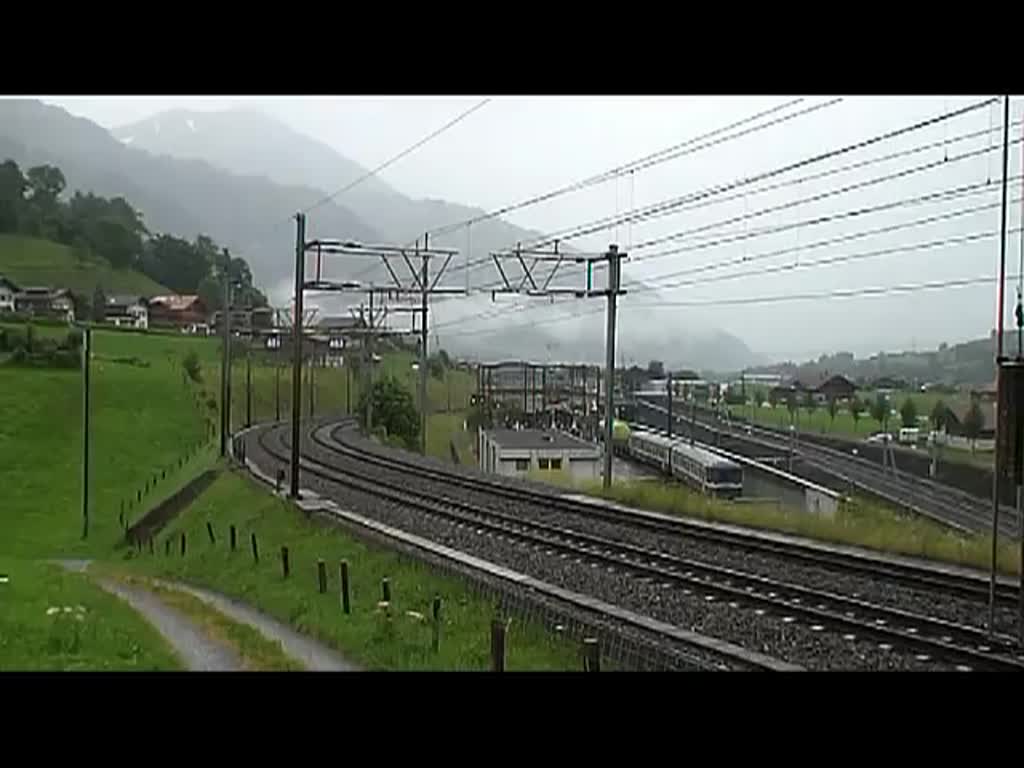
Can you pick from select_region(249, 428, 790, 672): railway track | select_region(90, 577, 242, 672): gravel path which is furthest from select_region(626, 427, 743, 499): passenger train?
select_region(249, 428, 790, 672): railway track

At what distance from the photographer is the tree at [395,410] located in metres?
26.7

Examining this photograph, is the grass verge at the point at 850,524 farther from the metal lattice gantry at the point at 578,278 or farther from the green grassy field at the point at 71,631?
the green grassy field at the point at 71,631

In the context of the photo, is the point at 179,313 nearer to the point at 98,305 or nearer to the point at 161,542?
the point at 98,305

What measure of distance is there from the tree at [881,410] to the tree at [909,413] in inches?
18.5

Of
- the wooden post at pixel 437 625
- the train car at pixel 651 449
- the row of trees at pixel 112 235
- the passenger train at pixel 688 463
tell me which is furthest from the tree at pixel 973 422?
the row of trees at pixel 112 235

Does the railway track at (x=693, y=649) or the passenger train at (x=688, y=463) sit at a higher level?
the railway track at (x=693, y=649)

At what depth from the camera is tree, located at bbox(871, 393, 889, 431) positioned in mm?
10984

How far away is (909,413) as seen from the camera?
10.3m

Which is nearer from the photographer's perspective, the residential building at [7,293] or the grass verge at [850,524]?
the grass verge at [850,524]
